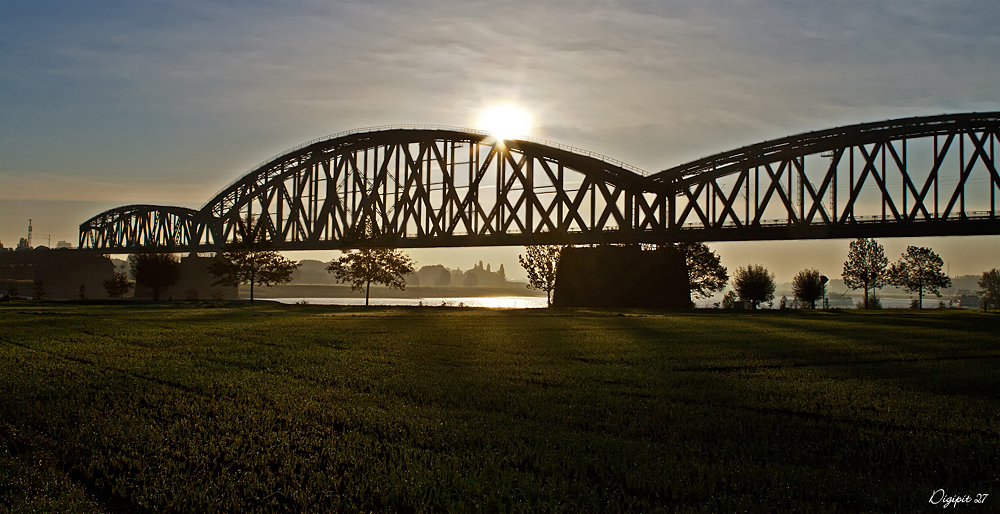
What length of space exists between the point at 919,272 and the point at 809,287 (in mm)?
15187

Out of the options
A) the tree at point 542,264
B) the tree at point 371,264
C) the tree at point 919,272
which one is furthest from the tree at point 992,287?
the tree at point 371,264

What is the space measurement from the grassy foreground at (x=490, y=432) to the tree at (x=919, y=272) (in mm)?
73950

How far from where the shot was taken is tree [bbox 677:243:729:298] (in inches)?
3565

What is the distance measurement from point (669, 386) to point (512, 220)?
67333 mm

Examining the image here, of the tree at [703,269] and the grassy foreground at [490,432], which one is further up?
the tree at [703,269]

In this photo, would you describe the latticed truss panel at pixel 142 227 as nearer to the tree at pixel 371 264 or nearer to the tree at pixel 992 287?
the tree at pixel 371 264

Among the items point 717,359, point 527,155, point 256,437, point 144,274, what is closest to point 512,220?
point 527,155

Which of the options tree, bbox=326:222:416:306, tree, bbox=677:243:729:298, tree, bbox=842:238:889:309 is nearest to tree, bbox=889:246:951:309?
tree, bbox=842:238:889:309

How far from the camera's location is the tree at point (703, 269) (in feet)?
297

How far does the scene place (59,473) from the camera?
28.3 feet

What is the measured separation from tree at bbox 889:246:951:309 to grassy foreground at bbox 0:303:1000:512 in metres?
74.0

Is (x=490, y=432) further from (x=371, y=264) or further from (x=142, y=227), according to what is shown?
(x=142, y=227)

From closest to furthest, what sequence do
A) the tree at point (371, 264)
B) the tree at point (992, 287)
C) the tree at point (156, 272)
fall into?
the tree at point (371, 264) < the tree at point (156, 272) < the tree at point (992, 287)

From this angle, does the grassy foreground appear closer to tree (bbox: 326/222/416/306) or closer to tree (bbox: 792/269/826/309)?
tree (bbox: 326/222/416/306)
